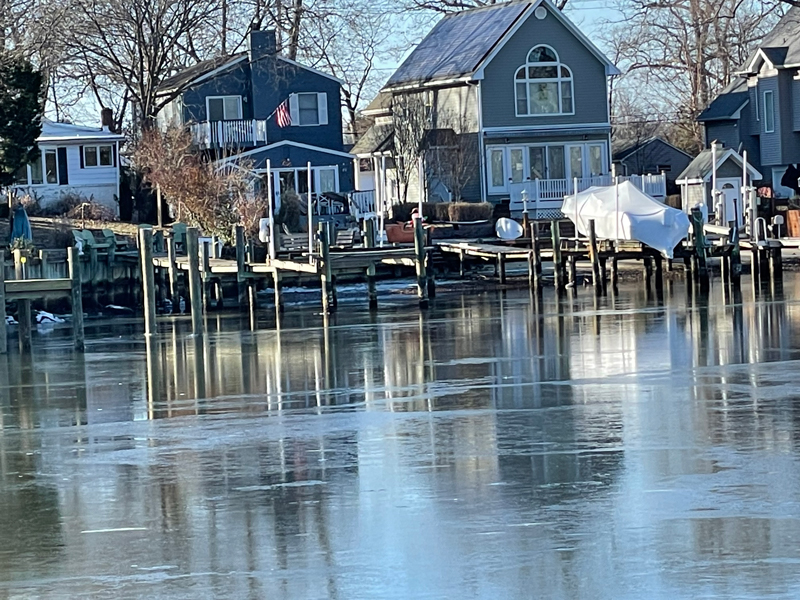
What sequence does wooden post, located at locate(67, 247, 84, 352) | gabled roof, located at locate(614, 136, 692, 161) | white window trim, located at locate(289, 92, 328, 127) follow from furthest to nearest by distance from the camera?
gabled roof, located at locate(614, 136, 692, 161), white window trim, located at locate(289, 92, 328, 127), wooden post, located at locate(67, 247, 84, 352)

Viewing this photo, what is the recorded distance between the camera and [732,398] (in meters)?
18.0

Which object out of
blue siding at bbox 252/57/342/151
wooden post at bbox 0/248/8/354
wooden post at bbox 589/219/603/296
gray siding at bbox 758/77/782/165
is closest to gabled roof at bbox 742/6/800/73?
gray siding at bbox 758/77/782/165

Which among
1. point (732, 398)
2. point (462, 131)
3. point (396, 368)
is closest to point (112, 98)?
point (462, 131)

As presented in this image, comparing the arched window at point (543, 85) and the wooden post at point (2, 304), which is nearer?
the wooden post at point (2, 304)

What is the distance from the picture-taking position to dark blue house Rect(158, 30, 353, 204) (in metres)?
60.7

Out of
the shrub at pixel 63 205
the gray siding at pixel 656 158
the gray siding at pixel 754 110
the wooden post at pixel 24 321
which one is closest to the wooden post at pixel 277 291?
the wooden post at pixel 24 321

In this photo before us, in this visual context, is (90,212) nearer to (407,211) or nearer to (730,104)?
(407,211)

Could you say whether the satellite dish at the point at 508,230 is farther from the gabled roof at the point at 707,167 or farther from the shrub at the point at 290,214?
the gabled roof at the point at 707,167

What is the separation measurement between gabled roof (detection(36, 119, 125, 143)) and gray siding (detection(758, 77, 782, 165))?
1063 inches

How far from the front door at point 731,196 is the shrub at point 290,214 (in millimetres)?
14995

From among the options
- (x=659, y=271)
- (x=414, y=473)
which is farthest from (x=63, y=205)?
(x=414, y=473)

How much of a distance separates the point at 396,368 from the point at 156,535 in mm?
11441

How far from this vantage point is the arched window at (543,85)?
61.8 m

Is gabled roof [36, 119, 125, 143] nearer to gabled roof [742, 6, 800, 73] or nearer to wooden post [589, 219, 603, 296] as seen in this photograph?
gabled roof [742, 6, 800, 73]
